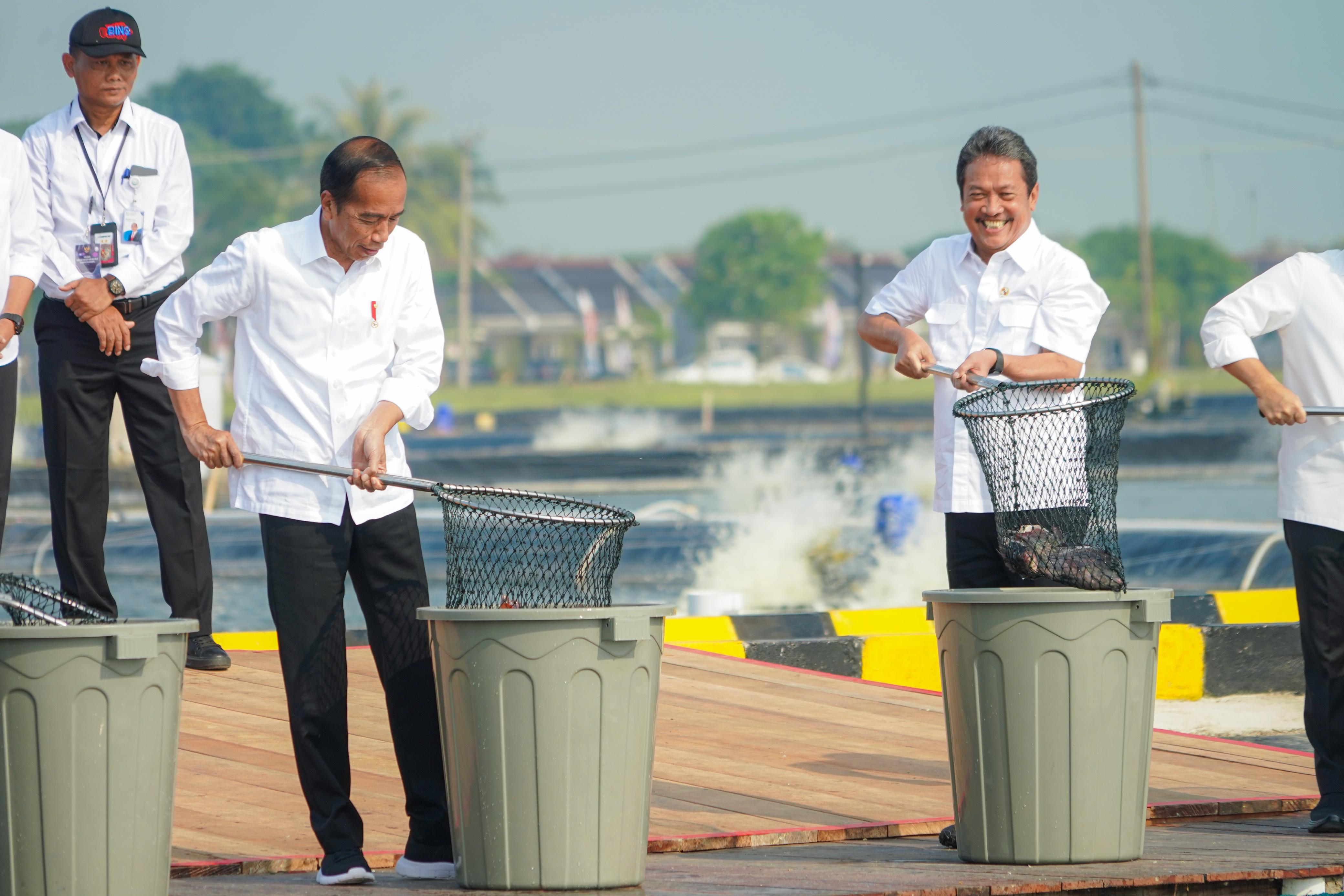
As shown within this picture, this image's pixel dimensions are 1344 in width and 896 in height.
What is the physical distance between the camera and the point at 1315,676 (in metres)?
4.33

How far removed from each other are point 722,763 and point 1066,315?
Answer: 1.72m

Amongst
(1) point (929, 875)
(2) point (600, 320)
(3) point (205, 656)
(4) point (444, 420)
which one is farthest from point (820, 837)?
(2) point (600, 320)

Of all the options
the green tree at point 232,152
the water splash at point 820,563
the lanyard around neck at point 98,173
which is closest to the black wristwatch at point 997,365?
the lanyard around neck at point 98,173

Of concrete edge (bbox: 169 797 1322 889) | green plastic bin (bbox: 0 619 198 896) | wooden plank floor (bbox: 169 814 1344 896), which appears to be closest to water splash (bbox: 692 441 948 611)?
concrete edge (bbox: 169 797 1322 889)

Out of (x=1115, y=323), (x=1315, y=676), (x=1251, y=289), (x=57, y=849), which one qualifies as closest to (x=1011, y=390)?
(x=1251, y=289)

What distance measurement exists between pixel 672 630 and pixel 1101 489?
357 centimetres

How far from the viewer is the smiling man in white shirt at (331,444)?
11.5 ft

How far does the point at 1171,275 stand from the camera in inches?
3610

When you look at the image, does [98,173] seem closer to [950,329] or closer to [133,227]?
[133,227]

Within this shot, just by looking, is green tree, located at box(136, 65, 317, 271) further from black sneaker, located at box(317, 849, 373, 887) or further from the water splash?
black sneaker, located at box(317, 849, 373, 887)

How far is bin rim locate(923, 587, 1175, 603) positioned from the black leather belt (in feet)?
9.06

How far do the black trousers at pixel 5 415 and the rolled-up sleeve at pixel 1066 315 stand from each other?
280 cm

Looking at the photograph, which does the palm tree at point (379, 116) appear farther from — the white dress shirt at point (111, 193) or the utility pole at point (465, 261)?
the white dress shirt at point (111, 193)

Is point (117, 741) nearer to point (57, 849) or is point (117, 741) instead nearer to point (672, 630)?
point (57, 849)
